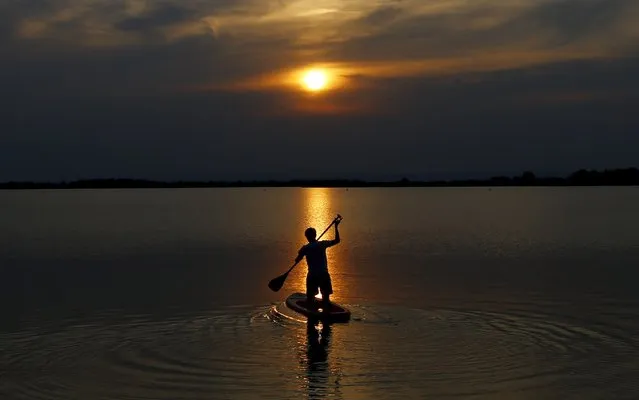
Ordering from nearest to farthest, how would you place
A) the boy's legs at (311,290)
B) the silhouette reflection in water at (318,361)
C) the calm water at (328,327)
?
the silhouette reflection in water at (318,361)
the calm water at (328,327)
the boy's legs at (311,290)

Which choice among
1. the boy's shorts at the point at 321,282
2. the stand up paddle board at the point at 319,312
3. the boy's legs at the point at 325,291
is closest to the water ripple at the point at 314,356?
the stand up paddle board at the point at 319,312

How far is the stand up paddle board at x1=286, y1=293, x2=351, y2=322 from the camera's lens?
52.1 ft

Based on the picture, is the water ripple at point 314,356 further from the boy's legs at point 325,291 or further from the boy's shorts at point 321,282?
the boy's shorts at point 321,282

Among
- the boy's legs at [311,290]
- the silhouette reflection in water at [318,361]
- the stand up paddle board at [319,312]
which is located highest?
the boy's legs at [311,290]

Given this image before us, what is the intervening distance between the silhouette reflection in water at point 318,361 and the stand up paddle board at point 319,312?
0.14m

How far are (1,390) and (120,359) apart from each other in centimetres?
214

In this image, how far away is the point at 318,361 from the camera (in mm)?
12695

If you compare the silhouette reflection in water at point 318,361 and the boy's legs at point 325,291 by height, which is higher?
the boy's legs at point 325,291

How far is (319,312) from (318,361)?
3488 millimetres

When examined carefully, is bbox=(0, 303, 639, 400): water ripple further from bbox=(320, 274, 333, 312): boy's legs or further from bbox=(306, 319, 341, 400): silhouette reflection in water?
bbox=(320, 274, 333, 312): boy's legs

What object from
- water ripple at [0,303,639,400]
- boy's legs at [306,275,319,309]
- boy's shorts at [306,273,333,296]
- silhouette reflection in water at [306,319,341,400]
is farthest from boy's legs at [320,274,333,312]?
water ripple at [0,303,639,400]

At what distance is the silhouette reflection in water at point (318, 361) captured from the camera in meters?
10.9

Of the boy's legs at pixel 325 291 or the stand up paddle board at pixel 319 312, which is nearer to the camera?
the stand up paddle board at pixel 319 312

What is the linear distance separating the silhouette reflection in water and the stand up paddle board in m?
0.14
